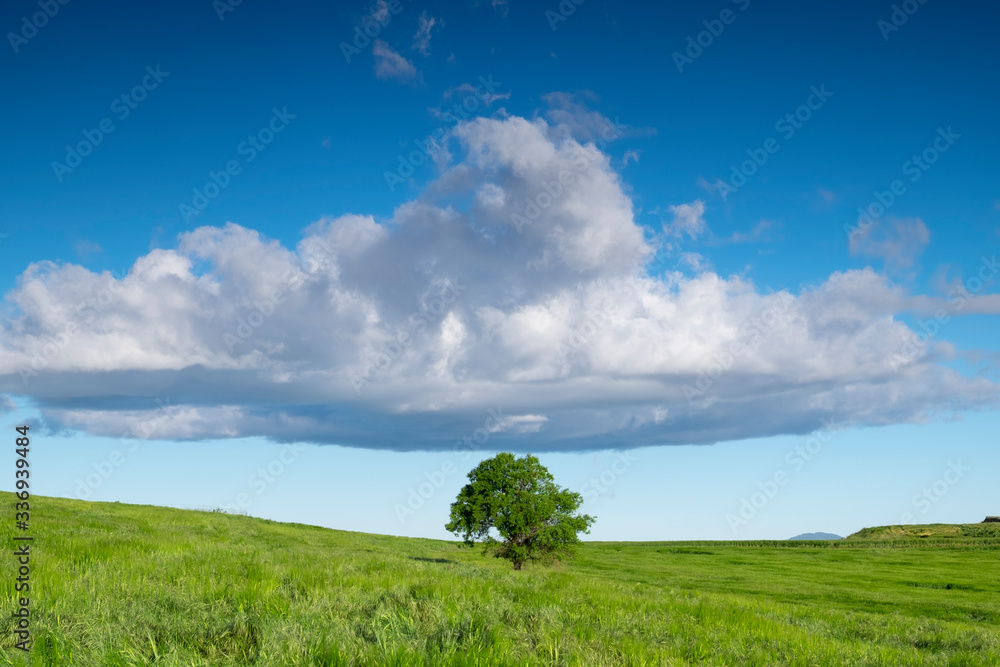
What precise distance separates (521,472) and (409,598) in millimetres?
34730

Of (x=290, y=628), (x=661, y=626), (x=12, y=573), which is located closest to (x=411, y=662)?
(x=290, y=628)

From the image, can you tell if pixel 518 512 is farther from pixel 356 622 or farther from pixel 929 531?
pixel 929 531

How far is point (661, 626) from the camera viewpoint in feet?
27.2

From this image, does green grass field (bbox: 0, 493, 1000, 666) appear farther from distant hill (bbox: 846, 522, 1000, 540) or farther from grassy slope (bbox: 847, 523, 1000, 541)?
distant hill (bbox: 846, 522, 1000, 540)

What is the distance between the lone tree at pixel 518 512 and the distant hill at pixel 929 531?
381ft

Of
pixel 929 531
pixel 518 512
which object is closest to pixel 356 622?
pixel 518 512

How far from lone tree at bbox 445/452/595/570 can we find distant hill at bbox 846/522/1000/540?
116 meters

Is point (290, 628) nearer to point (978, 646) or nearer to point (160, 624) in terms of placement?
point (160, 624)

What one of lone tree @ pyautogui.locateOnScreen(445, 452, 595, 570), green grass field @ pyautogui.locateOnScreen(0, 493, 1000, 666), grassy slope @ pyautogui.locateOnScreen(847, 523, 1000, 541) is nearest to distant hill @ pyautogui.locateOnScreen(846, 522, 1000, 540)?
grassy slope @ pyautogui.locateOnScreen(847, 523, 1000, 541)

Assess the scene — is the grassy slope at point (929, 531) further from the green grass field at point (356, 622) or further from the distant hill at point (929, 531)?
the green grass field at point (356, 622)

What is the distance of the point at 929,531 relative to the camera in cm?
13650

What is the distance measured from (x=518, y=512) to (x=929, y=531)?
13900 centimetres

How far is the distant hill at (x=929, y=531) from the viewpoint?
419ft

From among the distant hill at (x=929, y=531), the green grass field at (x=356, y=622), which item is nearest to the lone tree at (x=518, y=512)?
the green grass field at (x=356, y=622)
